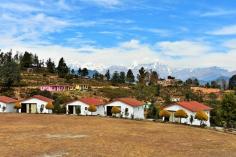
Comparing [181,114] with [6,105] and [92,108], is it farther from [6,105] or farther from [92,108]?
[6,105]

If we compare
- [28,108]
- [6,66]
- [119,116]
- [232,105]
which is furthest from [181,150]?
[6,66]

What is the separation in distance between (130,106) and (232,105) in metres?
18.6

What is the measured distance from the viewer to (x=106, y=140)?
45844 mm

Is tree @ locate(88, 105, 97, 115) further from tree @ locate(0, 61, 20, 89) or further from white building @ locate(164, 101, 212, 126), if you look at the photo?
tree @ locate(0, 61, 20, 89)

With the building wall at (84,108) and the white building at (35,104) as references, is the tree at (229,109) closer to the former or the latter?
the building wall at (84,108)

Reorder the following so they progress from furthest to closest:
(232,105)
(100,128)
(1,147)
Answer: (232,105) < (100,128) < (1,147)

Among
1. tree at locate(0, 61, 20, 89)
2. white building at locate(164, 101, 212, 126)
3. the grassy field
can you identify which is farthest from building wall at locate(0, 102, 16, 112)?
tree at locate(0, 61, 20, 89)

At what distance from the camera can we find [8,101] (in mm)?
85438

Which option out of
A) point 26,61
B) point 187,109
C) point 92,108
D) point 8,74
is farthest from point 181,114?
point 26,61

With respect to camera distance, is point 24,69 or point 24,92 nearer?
point 24,92

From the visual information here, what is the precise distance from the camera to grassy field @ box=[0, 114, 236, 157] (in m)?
38.4

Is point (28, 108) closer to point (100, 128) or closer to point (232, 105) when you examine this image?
point (100, 128)

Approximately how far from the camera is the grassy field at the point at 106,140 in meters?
38.4

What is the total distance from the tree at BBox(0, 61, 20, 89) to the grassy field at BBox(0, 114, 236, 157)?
6650cm
